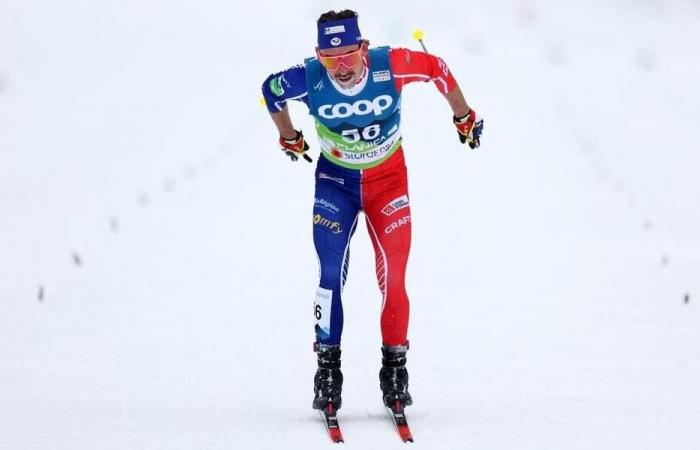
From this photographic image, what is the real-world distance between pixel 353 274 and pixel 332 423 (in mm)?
5093

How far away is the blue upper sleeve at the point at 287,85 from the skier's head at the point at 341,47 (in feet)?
0.67

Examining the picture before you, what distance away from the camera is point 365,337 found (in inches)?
324

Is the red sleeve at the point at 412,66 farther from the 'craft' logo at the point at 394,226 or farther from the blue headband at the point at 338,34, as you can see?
the 'craft' logo at the point at 394,226

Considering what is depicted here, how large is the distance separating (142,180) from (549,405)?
13267 mm

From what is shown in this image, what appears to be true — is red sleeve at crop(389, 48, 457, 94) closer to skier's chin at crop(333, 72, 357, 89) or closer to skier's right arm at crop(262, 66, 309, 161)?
skier's chin at crop(333, 72, 357, 89)

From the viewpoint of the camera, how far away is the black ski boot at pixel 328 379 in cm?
592

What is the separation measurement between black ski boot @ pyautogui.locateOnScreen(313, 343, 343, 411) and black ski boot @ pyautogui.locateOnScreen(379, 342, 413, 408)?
26 cm

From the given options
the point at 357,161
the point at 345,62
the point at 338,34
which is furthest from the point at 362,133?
the point at 338,34

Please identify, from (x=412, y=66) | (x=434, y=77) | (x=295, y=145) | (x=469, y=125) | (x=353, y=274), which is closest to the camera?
(x=412, y=66)

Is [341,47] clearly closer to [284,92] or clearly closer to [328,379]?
[284,92]

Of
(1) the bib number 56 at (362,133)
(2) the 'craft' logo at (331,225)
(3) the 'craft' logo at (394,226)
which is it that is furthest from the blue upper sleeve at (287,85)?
(3) the 'craft' logo at (394,226)

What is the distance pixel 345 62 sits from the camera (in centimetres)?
577

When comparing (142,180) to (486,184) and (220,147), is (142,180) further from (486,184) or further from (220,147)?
(486,184)

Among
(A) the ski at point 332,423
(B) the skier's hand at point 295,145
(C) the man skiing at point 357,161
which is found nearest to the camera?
(A) the ski at point 332,423
